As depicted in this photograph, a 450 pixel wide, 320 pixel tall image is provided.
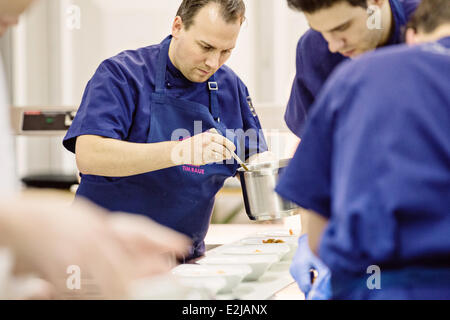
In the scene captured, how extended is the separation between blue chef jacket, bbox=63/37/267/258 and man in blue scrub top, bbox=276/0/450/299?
1.07 metres

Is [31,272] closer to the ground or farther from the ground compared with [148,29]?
closer to the ground

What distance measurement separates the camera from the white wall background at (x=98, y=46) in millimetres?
4004

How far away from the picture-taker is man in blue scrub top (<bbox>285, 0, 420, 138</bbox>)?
1122 millimetres

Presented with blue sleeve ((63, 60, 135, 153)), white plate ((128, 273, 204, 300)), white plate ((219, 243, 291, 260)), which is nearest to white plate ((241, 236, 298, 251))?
white plate ((219, 243, 291, 260))

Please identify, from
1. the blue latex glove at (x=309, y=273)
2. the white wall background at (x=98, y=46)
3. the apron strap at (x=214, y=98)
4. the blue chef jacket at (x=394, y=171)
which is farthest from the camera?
the white wall background at (x=98, y=46)

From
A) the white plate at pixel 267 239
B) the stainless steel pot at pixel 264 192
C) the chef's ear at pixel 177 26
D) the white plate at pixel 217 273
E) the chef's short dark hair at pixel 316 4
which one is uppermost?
the chef's ear at pixel 177 26

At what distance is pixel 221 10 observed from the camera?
5.70ft

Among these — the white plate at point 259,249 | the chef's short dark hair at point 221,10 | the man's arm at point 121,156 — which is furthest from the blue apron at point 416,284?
the chef's short dark hair at point 221,10

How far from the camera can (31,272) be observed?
46 centimetres

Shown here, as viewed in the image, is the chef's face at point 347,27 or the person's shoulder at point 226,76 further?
the person's shoulder at point 226,76

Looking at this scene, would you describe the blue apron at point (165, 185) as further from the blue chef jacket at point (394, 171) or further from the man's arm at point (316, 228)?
the blue chef jacket at point (394, 171)
